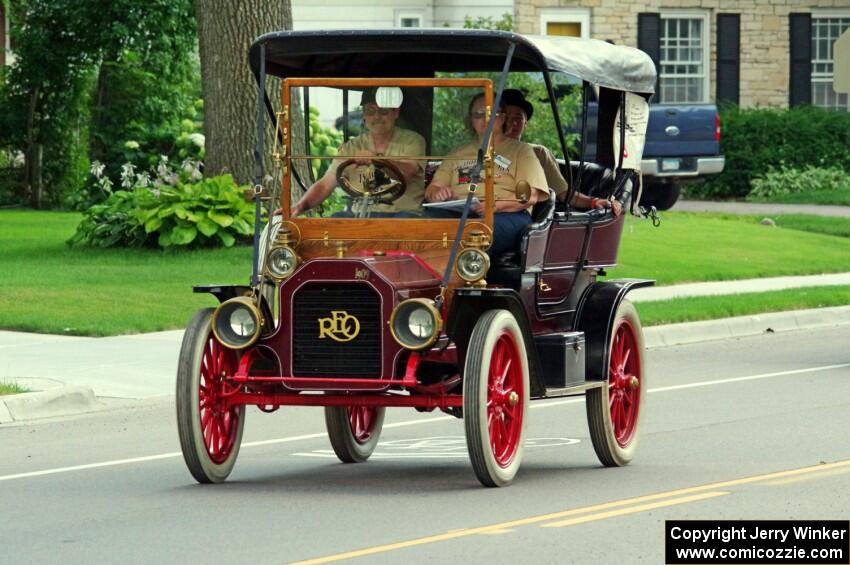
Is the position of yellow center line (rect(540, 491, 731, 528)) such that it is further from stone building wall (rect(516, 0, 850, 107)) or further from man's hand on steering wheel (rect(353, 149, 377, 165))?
stone building wall (rect(516, 0, 850, 107))

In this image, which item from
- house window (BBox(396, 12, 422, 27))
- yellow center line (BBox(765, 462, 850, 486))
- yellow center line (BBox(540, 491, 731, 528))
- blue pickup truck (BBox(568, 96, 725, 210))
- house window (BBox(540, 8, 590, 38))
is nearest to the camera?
yellow center line (BBox(540, 491, 731, 528))

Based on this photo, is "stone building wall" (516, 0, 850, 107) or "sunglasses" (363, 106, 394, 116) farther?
"stone building wall" (516, 0, 850, 107)

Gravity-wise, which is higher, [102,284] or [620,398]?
[620,398]

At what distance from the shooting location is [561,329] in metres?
10.2

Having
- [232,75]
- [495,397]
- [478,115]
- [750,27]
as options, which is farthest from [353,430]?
[750,27]

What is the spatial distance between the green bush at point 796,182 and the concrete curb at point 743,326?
→ 57.2ft

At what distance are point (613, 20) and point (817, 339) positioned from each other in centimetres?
2203

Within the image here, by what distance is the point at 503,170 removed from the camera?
388 inches

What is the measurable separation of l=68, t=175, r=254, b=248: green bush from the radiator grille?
12745 millimetres

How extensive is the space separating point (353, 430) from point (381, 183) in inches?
56.3

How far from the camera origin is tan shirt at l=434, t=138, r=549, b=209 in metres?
9.80

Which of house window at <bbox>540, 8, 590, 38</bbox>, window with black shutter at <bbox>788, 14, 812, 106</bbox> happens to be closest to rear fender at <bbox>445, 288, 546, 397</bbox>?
house window at <bbox>540, 8, 590, 38</bbox>

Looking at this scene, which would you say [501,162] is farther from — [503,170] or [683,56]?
[683,56]

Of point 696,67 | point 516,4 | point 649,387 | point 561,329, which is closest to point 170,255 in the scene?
point 649,387
